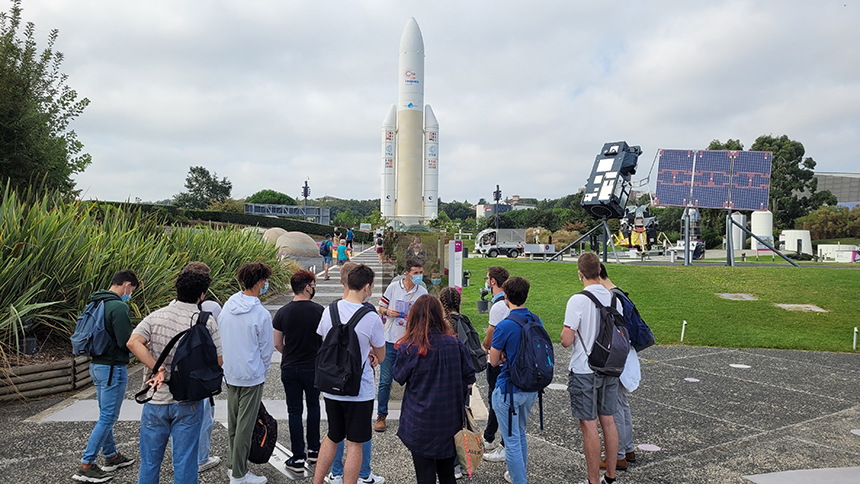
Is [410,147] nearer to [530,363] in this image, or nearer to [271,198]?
[530,363]

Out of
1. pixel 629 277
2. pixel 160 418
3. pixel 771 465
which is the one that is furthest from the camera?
pixel 629 277

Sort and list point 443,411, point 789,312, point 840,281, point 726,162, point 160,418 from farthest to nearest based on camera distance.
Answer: point 726,162 → point 840,281 → point 789,312 → point 160,418 → point 443,411

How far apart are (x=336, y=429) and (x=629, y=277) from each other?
17.7 metres

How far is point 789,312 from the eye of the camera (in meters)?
13.1

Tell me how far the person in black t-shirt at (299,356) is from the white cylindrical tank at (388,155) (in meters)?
20.8

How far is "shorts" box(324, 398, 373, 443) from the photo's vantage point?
3.48 metres

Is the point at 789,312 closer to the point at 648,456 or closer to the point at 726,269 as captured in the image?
the point at 726,269

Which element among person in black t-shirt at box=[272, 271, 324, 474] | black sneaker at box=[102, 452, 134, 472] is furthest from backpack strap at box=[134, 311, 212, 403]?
black sneaker at box=[102, 452, 134, 472]

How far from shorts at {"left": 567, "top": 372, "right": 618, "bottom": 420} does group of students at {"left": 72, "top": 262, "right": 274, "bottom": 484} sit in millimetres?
2471

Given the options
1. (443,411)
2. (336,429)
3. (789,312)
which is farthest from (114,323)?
(789,312)

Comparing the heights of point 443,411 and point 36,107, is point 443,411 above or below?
below

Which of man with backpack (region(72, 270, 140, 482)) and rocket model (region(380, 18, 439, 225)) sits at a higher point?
rocket model (region(380, 18, 439, 225))

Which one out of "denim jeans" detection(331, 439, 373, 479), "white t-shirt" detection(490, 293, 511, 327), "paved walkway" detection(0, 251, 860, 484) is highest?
"white t-shirt" detection(490, 293, 511, 327)

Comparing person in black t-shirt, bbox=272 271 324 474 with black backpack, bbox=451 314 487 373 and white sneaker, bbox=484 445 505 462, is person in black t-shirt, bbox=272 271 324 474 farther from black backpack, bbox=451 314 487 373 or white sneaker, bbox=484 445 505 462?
white sneaker, bbox=484 445 505 462
